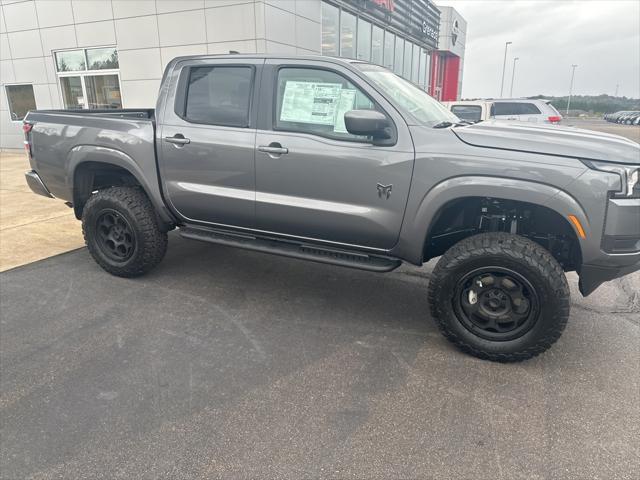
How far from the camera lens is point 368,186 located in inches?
132

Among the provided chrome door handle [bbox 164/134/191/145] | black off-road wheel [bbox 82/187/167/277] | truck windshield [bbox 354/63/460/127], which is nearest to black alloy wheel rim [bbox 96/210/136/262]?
black off-road wheel [bbox 82/187/167/277]

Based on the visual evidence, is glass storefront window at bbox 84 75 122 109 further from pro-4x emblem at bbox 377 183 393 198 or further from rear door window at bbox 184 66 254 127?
pro-4x emblem at bbox 377 183 393 198

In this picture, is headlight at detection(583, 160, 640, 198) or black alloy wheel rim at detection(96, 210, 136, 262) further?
black alloy wheel rim at detection(96, 210, 136, 262)

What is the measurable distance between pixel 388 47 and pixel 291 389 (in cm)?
1876

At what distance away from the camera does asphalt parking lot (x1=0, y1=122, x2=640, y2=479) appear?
233cm

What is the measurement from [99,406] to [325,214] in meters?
1.92

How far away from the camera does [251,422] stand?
102 inches

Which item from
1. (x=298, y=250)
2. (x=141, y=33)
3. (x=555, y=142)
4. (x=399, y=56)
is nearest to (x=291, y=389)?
(x=298, y=250)

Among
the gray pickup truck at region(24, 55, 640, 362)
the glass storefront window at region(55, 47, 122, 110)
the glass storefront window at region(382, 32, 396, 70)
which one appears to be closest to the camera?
the gray pickup truck at region(24, 55, 640, 362)

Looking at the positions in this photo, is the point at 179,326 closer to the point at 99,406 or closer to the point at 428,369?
the point at 99,406

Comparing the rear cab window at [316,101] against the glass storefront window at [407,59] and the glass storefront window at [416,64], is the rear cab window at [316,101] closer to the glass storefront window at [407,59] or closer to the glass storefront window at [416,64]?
the glass storefront window at [407,59]

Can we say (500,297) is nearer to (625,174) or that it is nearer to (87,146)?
(625,174)

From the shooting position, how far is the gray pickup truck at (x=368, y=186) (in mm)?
2949

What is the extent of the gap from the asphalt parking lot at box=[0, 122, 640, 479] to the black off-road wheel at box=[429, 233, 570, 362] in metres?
0.17
